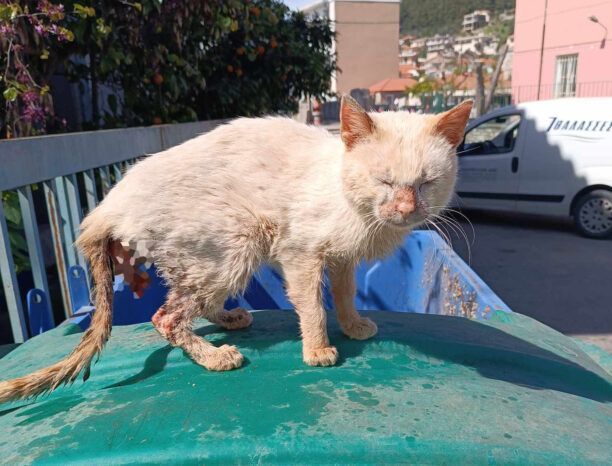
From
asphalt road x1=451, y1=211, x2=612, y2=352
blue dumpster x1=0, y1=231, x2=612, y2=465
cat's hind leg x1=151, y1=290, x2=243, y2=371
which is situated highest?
cat's hind leg x1=151, y1=290, x2=243, y2=371

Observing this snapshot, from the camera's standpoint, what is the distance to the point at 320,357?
1.48 meters

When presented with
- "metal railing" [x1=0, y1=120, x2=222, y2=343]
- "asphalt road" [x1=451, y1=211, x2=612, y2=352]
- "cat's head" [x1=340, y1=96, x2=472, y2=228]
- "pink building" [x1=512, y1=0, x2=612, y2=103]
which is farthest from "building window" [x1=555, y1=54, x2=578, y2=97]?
"cat's head" [x1=340, y1=96, x2=472, y2=228]

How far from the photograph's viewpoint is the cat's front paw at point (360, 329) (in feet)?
5.52

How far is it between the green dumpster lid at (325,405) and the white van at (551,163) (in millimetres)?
4610

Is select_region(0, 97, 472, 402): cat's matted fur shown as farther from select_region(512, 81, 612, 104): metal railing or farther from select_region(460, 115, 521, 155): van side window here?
select_region(512, 81, 612, 104): metal railing

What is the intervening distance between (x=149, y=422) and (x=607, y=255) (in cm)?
623

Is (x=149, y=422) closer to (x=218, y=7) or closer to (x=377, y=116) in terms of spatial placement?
(x=377, y=116)

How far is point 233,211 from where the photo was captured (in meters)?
1.52

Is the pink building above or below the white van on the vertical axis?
above

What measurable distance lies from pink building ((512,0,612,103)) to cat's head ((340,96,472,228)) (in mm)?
15827

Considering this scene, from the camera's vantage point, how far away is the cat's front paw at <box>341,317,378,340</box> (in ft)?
5.52

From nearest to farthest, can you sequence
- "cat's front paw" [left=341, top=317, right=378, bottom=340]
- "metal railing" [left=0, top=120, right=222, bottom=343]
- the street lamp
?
"cat's front paw" [left=341, top=317, right=378, bottom=340] → "metal railing" [left=0, top=120, right=222, bottom=343] → the street lamp

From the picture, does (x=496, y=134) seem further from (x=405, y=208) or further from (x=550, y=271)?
(x=405, y=208)

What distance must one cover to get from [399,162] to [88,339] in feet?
3.53
